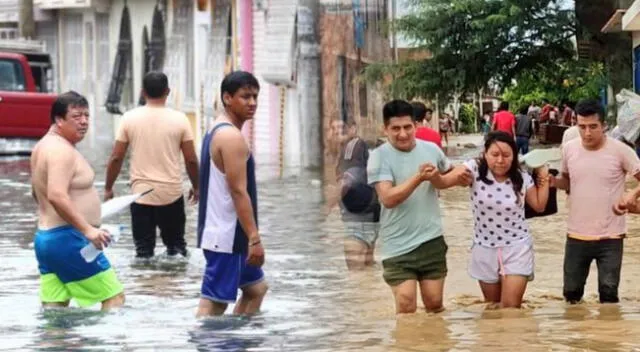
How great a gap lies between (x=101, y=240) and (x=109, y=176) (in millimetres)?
3846

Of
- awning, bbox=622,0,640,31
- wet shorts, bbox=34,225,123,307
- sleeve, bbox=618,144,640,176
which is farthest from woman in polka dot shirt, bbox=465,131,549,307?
awning, bbox=622,0,640,31

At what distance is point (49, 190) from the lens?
895 centimetres

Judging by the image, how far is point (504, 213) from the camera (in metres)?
9.43

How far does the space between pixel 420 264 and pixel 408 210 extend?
319 millimetres

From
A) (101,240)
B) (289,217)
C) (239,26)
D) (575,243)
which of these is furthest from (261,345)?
(239,26)

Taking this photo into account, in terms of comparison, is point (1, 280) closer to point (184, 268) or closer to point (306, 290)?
point (184, 268)

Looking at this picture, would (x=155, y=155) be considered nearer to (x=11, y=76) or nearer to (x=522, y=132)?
(x=11, y=76)

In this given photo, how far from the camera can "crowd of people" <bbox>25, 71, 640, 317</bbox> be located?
8875 millimetres

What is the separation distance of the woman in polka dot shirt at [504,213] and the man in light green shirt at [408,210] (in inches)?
8.8

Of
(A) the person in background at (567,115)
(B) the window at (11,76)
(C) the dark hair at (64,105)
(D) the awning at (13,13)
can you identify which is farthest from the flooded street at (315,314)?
(A) the person in background at (567,115)

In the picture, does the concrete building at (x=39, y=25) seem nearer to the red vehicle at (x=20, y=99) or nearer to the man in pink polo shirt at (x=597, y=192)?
the red vehicle at (x=20, y=99)

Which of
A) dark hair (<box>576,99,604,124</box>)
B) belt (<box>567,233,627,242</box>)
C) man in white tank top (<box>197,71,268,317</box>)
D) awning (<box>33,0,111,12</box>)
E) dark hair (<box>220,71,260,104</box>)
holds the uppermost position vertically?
awning (<box>33,0,111,12</box>)

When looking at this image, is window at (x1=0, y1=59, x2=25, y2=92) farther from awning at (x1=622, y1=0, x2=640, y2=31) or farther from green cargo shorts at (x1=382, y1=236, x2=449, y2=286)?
green cargo shorts at (x1=382, y1=236, x2=449, y2=286)

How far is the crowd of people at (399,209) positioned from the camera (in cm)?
888
